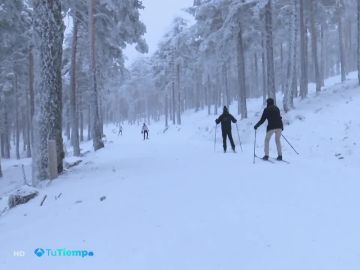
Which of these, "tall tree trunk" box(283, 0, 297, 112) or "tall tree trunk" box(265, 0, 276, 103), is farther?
"tall tree trunk" box(265, 0, 276, 103)

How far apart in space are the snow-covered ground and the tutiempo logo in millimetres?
71

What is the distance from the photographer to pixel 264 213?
616 centimetres

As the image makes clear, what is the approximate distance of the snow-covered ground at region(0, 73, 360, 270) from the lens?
4.66 m

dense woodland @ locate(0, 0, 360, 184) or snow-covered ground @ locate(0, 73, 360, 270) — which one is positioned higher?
dense woodland @ locate(0, 0, 360, 184)

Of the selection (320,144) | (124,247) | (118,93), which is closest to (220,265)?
(124,247)

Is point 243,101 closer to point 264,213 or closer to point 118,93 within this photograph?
point 264,213

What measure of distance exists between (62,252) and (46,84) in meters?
7.11

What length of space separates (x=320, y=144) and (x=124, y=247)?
11.7 meters

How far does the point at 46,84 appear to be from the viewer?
1123cm

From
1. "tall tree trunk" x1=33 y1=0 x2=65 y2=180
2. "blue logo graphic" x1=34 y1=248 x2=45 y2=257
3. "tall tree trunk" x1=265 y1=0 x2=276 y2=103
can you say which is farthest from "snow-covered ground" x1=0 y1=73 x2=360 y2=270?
"tall tree trunk" x1=265 y1=0 x2=276 y2=103

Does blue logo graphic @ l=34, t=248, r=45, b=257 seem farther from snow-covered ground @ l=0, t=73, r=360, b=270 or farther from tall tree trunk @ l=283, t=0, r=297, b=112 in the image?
tall tree trunk @ l=283, t=0, r=297, b=112

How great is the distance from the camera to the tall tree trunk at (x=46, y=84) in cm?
1114

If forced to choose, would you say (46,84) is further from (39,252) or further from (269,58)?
(269,58)

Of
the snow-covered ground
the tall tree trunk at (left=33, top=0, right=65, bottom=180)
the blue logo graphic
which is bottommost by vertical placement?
the blue logo graphic
